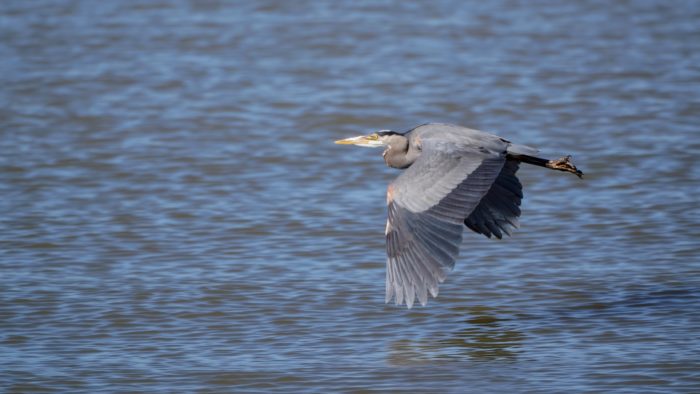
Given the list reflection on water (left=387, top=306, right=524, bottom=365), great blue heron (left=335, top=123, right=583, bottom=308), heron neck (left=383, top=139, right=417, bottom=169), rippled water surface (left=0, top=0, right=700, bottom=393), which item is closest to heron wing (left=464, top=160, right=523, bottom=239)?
great blue heron (left=335, top=123, right=583, bottom=308)

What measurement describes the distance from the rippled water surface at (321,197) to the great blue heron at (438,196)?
496 mm

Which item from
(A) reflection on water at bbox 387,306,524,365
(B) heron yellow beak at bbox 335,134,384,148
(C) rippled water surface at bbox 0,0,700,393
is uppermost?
(B) heron yellow beak at bbox 335,134,384,148

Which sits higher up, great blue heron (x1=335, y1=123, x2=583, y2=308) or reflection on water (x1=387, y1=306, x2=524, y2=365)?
great blue heron (x1=335, y1=123, x2=583, y2=308)

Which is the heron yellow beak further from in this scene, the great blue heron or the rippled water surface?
the rippled water surface

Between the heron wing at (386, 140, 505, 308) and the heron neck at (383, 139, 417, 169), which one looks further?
the heron neck at (383, 139, 417, 169)

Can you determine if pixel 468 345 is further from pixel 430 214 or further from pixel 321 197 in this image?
pixel 321 197

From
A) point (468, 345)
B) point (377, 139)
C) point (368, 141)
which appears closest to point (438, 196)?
point (468, 345)

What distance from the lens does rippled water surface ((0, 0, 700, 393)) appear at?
7.11 metres

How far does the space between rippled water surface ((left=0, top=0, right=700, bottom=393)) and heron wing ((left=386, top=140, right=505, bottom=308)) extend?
1.66 feet

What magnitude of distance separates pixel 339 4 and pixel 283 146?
6.75 meters

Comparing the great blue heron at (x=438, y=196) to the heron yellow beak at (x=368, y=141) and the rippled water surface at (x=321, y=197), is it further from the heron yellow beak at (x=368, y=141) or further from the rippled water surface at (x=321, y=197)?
the rippled water surface at (x=321, y=197)

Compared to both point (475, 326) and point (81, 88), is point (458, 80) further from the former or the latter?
point (475, 326)

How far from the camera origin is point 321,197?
414 inches

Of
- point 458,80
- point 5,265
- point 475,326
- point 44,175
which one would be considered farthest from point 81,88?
point 475,326
